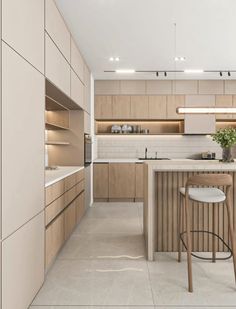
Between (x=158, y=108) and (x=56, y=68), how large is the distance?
12.6ft

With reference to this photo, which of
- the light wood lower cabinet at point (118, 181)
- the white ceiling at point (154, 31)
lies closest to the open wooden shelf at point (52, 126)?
the white ceiling at point (154, 31)

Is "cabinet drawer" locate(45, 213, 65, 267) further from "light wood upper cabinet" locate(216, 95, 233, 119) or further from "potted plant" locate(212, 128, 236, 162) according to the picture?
"light wood upper cabinet" locate(216, 95, 233, 119)

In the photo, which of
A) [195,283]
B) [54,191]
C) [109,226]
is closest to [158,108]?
[109,226]

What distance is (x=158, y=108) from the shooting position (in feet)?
22.4

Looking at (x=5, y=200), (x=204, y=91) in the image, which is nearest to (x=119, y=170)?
(x=204, y=91)

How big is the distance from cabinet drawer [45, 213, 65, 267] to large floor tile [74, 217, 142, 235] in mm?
914

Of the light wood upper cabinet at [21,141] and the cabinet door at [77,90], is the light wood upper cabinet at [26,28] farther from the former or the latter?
the cabinet door at [77,90]

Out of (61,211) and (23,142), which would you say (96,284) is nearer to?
(61,211)

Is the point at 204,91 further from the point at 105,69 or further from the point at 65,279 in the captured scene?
the point at 65,279

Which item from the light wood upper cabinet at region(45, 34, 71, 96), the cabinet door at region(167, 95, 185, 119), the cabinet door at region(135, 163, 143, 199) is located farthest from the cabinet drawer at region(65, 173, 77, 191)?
the cabinet door at region(167, 95, 185, 119)

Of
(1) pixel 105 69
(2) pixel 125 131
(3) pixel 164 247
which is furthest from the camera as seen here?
(2) pixel 125 131

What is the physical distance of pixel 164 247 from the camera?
3.59 metres

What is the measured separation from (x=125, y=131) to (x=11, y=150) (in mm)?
5207

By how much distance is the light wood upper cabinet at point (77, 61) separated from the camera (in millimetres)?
4386
